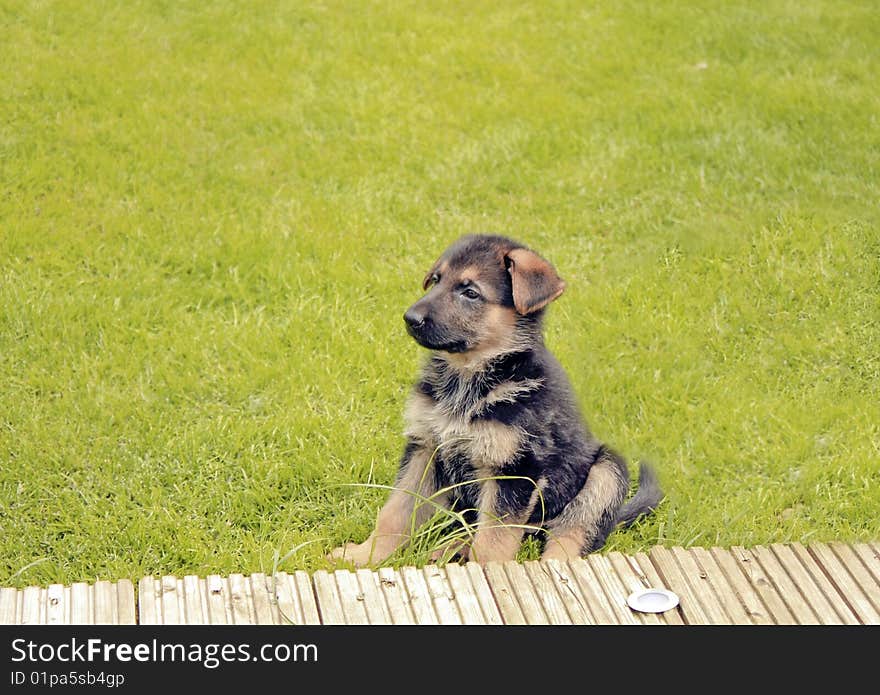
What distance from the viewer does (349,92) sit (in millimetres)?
9312

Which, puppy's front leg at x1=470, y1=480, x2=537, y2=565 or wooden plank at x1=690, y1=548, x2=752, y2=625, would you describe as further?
puppy's front leg at x1=470, y1=480, x2=537, y2=565

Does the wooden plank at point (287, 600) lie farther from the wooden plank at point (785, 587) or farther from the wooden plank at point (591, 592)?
the wooden plank at point (785, 587)

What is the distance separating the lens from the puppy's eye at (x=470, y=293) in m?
4.63

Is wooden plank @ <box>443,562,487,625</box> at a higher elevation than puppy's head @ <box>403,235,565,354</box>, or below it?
below

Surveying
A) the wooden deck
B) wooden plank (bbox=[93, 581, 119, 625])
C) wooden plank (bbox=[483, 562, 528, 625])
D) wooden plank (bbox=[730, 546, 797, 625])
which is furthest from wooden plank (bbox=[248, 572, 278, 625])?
wooden plank (bbox=[730, 546, 797, 625])

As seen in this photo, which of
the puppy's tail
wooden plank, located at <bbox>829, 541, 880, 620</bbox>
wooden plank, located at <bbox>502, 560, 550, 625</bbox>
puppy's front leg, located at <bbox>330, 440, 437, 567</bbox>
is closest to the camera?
wooden plank, located at <bbox>502, 560, 550, 625</bbox>

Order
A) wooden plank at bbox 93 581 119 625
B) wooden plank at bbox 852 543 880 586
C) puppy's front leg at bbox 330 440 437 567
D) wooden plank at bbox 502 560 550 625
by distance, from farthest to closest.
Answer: puppy's front leg at bbox 330 440 437 567
wooden plank at bbox 852 543 880 586
wooden plank at bbox 502 560 550 625
wooden plank at bbox 93 581 119 625

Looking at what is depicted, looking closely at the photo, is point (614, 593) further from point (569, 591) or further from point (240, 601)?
point (240, 601)

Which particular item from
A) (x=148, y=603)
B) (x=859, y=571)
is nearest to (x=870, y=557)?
(x=859, y=571)

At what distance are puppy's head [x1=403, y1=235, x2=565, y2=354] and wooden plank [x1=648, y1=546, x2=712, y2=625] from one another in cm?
102

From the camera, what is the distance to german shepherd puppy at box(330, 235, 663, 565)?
180 inches

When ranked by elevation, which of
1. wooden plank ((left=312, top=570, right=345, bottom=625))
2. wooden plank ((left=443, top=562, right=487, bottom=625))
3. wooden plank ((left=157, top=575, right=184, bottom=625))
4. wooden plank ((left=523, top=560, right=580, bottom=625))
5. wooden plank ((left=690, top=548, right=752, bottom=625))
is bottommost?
wooden plank ((left=157, top=575, right=184, bottom=625))

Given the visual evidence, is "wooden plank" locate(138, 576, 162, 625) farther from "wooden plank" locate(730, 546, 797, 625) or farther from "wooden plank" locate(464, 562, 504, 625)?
"wooden plank" locate(730, 546, 797, 625)
